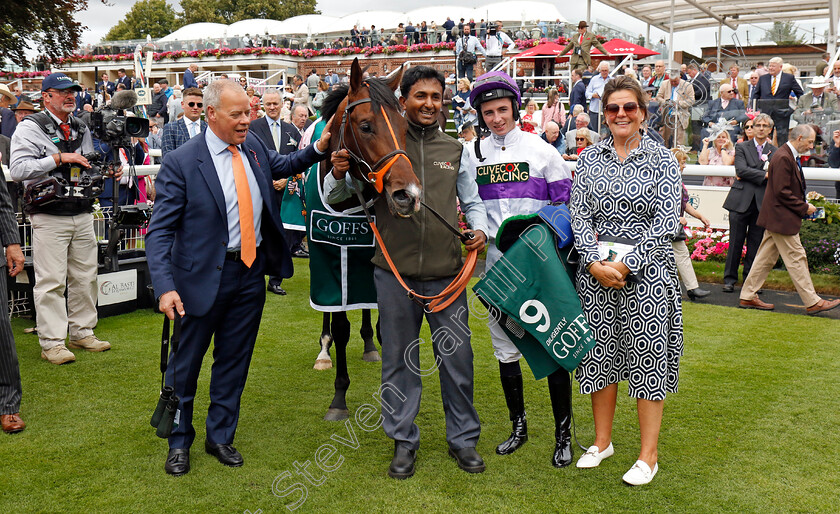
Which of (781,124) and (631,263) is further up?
(781,124)

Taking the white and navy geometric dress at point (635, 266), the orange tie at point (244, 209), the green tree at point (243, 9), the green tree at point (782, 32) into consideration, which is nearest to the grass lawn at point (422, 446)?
the white and navy geometric dress at point (635, 266)

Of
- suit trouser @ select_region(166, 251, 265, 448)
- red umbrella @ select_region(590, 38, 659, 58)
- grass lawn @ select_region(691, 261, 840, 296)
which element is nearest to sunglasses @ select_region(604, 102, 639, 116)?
suit trouser @ select_region(166, 251, 265, 448)

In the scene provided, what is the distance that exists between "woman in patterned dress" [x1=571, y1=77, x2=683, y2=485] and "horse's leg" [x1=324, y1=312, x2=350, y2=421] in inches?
65.5

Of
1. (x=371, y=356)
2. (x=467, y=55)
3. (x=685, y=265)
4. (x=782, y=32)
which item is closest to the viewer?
(x=371, y=356)

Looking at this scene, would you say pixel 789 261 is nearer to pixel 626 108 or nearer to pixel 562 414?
pixel 562 414

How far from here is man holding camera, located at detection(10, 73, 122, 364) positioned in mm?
5184

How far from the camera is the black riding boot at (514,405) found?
3.93 meters

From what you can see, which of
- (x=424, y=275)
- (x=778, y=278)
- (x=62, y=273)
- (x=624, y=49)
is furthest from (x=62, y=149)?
(x=624, y=49)

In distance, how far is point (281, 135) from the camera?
7664 millimetres

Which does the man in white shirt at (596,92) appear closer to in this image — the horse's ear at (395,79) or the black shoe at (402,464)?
the horse's ear at (395,79)

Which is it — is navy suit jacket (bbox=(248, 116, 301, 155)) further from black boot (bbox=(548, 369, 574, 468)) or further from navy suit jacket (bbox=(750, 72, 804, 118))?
navy suit jacket (bbox=(750, 72, 804, 118))

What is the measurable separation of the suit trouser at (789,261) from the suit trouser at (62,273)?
245 inches

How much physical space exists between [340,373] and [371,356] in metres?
1.12

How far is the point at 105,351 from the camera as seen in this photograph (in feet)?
19.0
